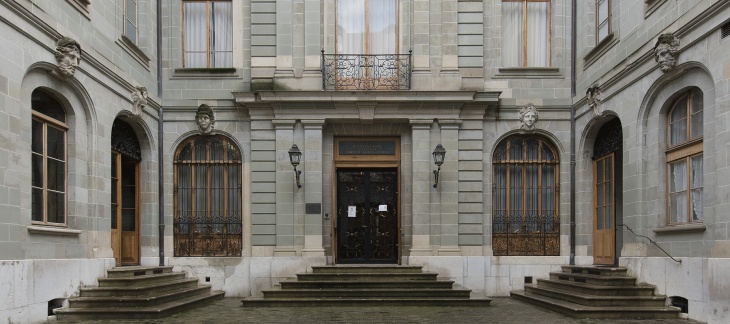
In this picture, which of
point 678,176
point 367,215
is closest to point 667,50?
point 678,176

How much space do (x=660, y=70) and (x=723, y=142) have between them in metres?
2.02

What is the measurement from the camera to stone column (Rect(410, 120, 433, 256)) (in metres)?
13.8

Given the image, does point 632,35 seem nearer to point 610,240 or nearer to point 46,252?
point 610,240

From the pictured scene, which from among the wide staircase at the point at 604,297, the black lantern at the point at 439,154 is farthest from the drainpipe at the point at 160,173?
the wide staircase at the point at 604,297

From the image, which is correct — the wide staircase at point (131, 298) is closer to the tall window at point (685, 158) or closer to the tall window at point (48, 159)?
the tall window at point (48, 159)

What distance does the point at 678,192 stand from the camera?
33.7 feet

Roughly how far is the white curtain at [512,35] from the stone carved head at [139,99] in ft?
26.0

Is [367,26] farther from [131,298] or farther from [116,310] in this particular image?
[116,310]

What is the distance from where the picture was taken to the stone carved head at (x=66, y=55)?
9.81m

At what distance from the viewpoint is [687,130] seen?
1004 cm

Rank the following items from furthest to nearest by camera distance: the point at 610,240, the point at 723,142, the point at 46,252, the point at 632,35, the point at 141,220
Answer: the point at 141,220
the point at 610,240
the point at 632,35
the point at 46,252
the point at 723,142

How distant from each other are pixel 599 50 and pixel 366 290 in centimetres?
671

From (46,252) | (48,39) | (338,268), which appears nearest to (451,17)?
(338,268)

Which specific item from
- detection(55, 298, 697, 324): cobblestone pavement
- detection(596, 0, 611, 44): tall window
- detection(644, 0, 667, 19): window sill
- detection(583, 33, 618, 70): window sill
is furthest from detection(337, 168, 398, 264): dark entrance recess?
detection(644, 0, 667, 19): window sill
